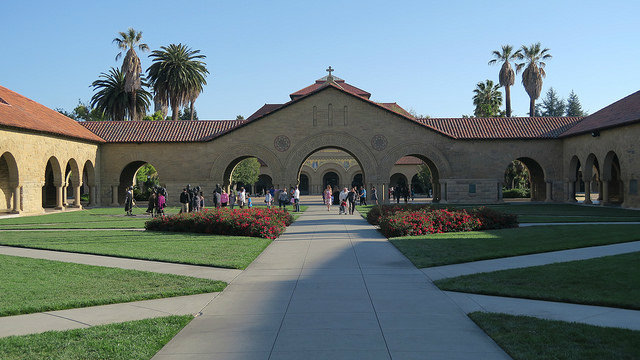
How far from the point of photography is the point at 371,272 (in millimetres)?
10453

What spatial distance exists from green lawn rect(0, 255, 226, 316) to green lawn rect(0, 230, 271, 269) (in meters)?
1.80

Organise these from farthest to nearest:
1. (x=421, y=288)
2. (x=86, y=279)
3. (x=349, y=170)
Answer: (x=349, y=170)
(x=86, y=279)
(x=421, y=288)

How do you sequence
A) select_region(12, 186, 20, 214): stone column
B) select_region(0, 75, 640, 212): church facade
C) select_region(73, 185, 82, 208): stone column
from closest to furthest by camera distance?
select_region(12, 186, 20, 214): stone column, select_region(73, 185, 82, 208): stone column, select_region(0, 75, 640, 212): church facade

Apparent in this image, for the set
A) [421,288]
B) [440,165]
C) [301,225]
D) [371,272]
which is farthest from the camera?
[440,165]

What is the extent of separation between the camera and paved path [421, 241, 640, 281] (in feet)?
34.1

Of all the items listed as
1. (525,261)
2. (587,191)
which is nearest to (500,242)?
(525,261)

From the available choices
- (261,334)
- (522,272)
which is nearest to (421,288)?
(522,272)

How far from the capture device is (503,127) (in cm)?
4022

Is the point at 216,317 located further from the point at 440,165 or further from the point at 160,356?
the point at 440,165

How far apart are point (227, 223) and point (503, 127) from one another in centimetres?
2886

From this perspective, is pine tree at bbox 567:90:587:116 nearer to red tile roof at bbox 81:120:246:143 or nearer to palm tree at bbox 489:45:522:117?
palm tree at bbox 489:45:522:117

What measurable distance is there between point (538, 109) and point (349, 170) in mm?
74122

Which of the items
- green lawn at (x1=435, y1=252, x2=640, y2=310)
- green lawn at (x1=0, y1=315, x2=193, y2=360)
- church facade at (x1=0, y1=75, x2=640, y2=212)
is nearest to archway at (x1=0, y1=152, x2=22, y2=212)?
church facade at (x1=0, y1=75, x2=640, y2=212)

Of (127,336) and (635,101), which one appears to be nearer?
(127,336)
